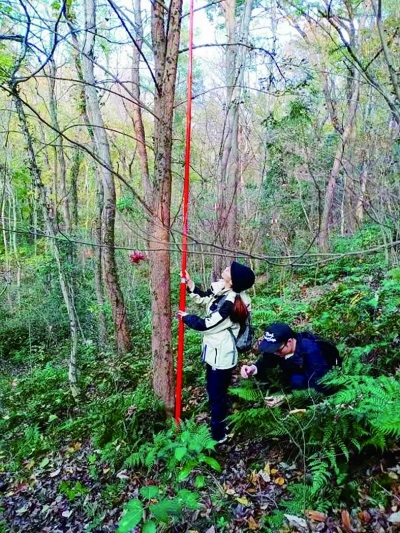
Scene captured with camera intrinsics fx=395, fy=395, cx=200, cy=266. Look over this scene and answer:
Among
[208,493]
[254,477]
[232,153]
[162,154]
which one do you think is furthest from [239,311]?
[232,153]

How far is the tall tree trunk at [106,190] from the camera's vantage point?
7254 mm

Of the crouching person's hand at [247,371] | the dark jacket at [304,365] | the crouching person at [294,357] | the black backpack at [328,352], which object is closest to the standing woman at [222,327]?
the crouching person's hand at [247,371]

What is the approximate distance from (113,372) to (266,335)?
12.0 feet

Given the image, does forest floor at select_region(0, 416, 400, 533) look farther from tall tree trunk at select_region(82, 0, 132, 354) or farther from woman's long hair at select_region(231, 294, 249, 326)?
tall tree trunk at select_region(82, 0, 132, 354)

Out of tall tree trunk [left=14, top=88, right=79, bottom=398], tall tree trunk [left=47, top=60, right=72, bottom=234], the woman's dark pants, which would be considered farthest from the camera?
tall tree trunk [left=47, top=60, right=72, bottom=234]

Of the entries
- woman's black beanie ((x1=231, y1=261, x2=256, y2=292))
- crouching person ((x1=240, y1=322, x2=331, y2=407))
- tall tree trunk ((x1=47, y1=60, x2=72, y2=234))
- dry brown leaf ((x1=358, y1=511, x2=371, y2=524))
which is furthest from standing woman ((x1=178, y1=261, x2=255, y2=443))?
tall tree trunk ((x1=47, y1=60, x2=72, y2=234))

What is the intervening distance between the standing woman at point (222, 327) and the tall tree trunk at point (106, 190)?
3.89 metres

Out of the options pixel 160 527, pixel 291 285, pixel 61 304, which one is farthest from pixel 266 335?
pixel 61 304

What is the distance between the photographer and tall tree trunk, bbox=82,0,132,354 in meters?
7.25

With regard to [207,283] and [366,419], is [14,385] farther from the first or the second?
[366,419]

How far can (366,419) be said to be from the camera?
3.04 m

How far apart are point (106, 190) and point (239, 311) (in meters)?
4.88

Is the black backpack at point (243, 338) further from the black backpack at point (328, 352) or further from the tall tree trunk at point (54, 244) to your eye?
the tall tree trunk at point (54, 244)

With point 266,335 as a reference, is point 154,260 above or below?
above
